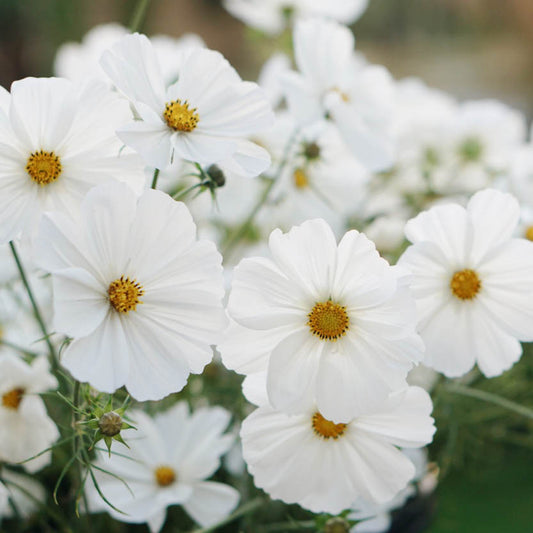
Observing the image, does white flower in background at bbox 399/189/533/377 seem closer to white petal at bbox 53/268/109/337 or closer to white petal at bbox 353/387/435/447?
white petal at bbox 353/387/435/447

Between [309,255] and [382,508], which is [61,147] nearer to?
[309,255]

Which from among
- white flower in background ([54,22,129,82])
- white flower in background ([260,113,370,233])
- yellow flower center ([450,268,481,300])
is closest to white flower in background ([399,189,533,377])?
yellow flower center ([450,268,481,300])

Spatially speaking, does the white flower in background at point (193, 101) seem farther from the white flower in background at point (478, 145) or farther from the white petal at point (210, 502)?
the white flower in background at point (478, 145)

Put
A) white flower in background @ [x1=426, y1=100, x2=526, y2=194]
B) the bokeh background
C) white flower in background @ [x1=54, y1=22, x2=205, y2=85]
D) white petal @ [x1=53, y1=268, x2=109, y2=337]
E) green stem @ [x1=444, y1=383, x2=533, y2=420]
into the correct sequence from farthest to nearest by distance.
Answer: the bokeh background → white flower in background @ [x1=426, y1=100, x2=526, y2=194] → white flower in background @ [x1=54, y1=22, x2=205, y2=85] → green stem @ [x1=444, y1=383, x2=533, y2=420] → white petal @ [x1=53, y1=268, x2=109, y2=337]

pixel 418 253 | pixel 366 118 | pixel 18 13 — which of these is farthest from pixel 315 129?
pixel 18 13

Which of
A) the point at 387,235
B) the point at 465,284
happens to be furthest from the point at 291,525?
the point at 387,235
